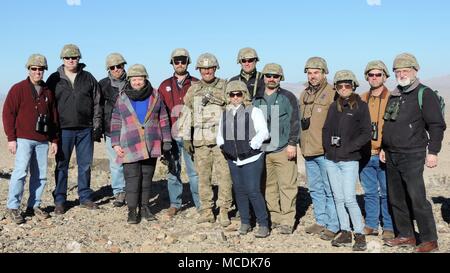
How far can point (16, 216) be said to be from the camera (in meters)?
7.38

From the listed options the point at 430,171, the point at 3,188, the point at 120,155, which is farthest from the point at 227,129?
the point at 430,171

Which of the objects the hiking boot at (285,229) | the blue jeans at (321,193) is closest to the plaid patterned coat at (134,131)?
the hiking boot at (285,229)

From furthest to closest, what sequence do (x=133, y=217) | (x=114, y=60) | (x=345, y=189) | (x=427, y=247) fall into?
(x=114, y=60)
(x=133, y=217)
(x=345, y=189)
(x=427, y=247)

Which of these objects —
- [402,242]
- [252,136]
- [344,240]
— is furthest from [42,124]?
[402,242]

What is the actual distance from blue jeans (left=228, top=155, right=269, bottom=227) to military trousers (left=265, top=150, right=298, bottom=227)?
34 centimetres

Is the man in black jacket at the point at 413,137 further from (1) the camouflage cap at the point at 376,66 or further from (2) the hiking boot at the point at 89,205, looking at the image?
(2) the hiking boot at the point at 89,205

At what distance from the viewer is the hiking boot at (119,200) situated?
8.75m

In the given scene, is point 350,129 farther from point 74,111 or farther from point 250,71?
point 74,111

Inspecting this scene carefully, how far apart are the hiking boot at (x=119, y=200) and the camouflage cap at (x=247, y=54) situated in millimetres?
3657

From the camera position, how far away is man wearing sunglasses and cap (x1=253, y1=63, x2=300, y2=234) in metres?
6.73

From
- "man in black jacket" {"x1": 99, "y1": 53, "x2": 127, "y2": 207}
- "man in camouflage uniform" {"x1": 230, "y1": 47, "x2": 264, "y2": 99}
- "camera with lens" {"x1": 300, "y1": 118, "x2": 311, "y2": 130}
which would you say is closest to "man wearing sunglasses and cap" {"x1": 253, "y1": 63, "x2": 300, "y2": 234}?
"camera with lens" {"x1": 300, "y1": 118, "x2": 311, "y2": 130}

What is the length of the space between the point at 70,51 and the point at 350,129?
4825 millimetres
